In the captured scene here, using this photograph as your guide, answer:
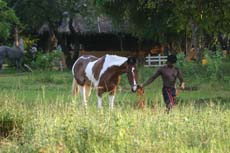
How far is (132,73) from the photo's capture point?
13.3 metres

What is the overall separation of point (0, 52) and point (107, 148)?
98.0ft

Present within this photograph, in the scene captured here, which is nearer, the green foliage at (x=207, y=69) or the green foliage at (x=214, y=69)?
the green foliage at (x=214, y=69)

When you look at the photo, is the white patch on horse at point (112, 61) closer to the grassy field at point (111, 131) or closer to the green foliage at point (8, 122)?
the grassy field at point (111, 131)

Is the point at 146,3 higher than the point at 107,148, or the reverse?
the point at 146,3

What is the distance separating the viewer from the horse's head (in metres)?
13.2

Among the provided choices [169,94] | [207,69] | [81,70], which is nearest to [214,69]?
[207,69]

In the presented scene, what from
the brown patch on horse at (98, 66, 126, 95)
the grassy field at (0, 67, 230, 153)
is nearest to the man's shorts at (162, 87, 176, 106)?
the brown patch on horse at (98, 66, 126, 95)

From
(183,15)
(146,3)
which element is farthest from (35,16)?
(183,15)

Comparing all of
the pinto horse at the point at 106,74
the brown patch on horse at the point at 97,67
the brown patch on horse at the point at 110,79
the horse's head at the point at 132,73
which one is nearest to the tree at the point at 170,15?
the pinto horse at the point at 106,74

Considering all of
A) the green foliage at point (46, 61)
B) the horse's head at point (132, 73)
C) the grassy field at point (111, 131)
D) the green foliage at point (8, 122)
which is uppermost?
the horse's head at point (132, 73)

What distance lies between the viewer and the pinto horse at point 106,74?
44.2ft

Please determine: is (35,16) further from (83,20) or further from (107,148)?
(107,148)

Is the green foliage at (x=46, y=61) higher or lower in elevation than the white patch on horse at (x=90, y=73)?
lower

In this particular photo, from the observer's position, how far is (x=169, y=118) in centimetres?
888
